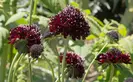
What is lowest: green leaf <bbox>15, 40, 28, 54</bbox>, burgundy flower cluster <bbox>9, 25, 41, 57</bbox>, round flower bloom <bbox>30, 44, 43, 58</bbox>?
round flower bloom <bbox>30, 44, 43, 58</bbox>

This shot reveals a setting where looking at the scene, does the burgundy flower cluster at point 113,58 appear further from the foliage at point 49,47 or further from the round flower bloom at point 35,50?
the round flower bloom at point 35,50

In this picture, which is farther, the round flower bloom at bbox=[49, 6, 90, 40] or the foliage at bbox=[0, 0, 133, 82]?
the foliage at bbox=[0, 0, 133, 82]

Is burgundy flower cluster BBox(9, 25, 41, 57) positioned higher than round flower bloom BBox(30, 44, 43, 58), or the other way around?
burgundy flower cluster BBox(9, 25, 41, 57)

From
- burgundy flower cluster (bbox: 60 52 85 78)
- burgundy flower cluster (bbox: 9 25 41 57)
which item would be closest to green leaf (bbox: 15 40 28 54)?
burgundy flower cluster (bbox: 9 25 41 57)

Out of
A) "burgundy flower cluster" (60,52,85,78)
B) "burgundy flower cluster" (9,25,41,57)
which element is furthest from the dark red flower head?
"burgundy flower cluster" (60,52,85,78)

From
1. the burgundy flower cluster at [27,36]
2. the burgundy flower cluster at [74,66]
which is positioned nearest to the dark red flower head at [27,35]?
the burgundy flower cluster at [27,36]

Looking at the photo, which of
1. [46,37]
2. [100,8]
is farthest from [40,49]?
[100,8]

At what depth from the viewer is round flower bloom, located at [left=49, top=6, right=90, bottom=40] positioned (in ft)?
3.62

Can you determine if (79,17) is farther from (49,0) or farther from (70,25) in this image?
(49,0)

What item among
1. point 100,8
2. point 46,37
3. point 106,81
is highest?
point 100,8

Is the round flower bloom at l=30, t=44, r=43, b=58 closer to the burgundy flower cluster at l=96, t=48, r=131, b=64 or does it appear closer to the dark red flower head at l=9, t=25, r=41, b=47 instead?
the dark red flower head at l=9, t=25, r=41, b=47

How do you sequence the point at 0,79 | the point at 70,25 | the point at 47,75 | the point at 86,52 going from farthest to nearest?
the point at 47,75 → the point at 86,52 → the point at 0,79 → the point at 70,25

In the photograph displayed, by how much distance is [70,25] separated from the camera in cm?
111

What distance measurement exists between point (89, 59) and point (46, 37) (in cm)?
46
